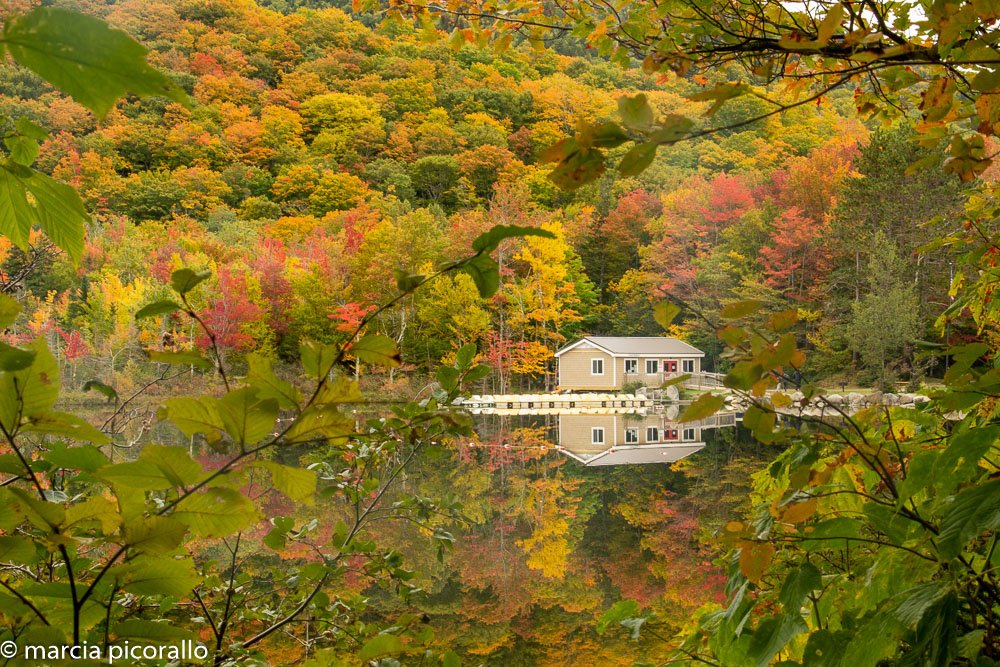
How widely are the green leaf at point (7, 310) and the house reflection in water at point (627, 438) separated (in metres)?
10.1

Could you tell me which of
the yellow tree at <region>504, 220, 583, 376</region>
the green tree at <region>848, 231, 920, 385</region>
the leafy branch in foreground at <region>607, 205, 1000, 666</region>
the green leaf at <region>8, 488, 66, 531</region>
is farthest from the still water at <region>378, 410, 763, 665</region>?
the yellow tree at <region>504, 220, 583, 376</region>

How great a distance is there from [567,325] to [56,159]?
16.5m

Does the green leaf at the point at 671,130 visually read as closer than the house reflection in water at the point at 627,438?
Yes

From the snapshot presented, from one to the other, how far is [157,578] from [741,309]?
0.50 m

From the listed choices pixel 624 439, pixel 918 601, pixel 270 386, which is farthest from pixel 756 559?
pixel 624 439

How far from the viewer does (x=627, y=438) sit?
12.9m

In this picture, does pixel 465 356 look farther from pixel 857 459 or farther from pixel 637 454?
pixel 637 454

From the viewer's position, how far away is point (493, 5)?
1.53m

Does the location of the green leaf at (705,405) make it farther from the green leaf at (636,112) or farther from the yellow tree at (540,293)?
the yellow tree at (540,293)

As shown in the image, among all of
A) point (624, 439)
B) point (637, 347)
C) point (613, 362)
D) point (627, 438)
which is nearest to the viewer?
point (624, 439)

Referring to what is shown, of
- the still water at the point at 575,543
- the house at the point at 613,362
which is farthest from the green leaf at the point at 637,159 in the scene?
the house at the point at 613,362

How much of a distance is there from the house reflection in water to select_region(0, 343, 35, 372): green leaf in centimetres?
1018

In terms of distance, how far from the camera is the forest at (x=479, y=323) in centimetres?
43

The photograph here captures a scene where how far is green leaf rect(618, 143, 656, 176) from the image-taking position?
0.45 meters
